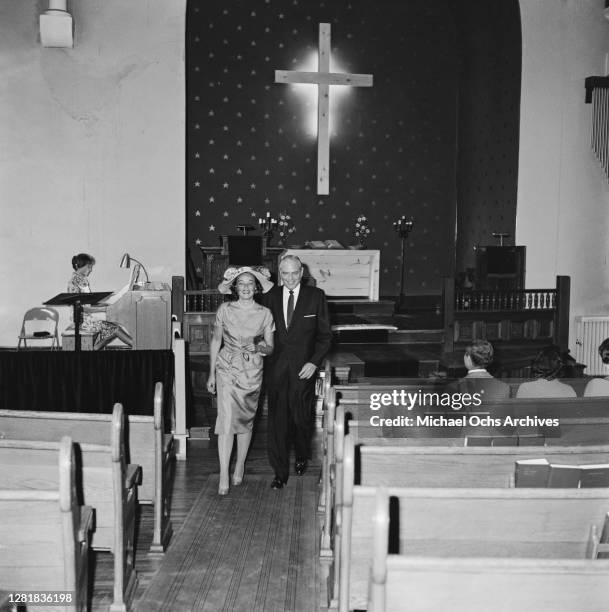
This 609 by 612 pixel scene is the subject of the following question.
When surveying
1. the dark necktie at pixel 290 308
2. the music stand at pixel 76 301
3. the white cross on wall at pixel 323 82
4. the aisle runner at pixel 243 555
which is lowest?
the aisle runner at pixel 243 555

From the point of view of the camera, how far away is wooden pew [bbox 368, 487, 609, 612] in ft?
6.51

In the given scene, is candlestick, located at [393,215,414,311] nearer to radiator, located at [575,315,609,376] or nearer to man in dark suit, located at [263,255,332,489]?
radiator, located at [575,315,609,376]

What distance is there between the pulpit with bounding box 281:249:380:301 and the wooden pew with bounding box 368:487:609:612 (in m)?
8.81

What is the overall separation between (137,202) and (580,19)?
21.6 ft

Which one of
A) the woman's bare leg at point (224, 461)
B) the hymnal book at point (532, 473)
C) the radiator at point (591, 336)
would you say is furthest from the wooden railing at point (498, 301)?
the hymnal book at point (532, 473)

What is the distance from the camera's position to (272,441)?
17.1 feet

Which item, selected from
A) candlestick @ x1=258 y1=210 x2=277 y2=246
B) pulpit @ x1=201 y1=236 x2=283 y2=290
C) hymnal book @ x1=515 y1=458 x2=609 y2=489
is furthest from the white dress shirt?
candlestick @ x1=258 y1=210 x2=277 y2=246

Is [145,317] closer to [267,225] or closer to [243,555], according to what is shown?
[243,555]

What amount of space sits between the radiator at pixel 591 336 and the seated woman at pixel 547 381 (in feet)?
22.4

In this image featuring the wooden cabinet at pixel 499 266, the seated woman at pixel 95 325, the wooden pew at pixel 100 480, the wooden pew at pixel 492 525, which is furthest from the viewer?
the wooden cabinet at pixel 499 266

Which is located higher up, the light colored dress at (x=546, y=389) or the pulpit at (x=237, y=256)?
the pulpit at (x=237, y=256)

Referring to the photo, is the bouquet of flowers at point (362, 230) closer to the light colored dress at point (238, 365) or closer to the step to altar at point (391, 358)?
the step to altar at point (391, 358)

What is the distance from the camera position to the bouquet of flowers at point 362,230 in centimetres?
1257

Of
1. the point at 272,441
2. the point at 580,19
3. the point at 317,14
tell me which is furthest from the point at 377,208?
the point at 272,441
